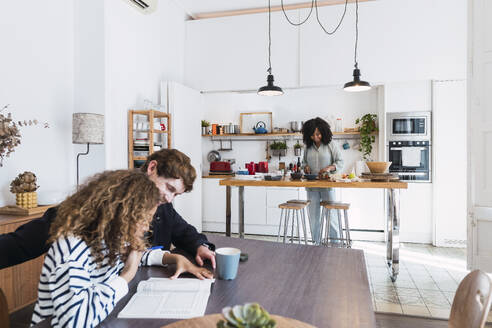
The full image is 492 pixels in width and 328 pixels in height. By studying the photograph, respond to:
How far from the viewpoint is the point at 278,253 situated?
150 centimetres

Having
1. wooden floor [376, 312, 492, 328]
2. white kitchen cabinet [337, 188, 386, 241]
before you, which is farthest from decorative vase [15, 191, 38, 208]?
white kitchen cabinet [337, 188, 386, 241]

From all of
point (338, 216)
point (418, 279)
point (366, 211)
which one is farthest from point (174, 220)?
point (366, 211)

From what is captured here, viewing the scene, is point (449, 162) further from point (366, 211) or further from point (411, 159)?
point (366, 211)

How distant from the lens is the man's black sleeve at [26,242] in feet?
3.59

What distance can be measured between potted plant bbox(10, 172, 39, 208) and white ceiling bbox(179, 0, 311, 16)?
11.2ft

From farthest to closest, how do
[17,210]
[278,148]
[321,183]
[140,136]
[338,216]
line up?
1. [278,148]
2. [140,136]
3. [338,216]
4. [321,183]
5. [17,210]

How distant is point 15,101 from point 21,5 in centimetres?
86

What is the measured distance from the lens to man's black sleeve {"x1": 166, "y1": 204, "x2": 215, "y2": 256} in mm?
1557

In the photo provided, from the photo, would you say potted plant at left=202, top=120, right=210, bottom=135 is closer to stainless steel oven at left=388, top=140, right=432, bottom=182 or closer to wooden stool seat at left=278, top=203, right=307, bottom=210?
wooden stool seat at left=278, top=203, right=307, bottom=210

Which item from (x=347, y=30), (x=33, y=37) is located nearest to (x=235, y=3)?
(x=347, y=30)

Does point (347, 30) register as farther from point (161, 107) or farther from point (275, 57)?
point (161, 107)

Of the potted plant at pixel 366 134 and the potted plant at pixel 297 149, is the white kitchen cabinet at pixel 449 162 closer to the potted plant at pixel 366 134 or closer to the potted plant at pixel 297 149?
the potted plant at pixel 366 134

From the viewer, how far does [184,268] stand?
1.27m

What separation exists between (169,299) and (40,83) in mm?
2994
